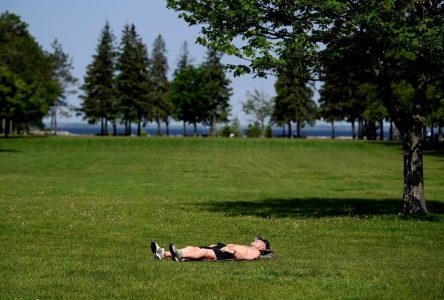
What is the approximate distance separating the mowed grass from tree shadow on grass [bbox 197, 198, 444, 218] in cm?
4

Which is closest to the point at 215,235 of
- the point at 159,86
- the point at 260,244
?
the point at 260,244

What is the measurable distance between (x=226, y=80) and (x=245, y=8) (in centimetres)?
10601

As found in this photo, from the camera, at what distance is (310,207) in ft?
75.2

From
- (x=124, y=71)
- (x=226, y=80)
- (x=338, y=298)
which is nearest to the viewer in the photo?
(x=338, y=298)

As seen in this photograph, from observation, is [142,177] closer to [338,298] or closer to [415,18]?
[415,18]

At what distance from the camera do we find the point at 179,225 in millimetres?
17781

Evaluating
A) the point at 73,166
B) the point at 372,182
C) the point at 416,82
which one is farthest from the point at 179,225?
the point at 73,166

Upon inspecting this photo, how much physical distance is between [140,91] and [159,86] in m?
14.7

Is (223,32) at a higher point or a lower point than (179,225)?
higher

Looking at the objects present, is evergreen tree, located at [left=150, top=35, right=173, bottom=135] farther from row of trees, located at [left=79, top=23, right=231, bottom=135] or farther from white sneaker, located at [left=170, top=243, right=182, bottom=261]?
white sneaker, located at [left=170, top=243, right=182, bottom=261]

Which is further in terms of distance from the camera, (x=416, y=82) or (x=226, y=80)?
(x=226, y=80)

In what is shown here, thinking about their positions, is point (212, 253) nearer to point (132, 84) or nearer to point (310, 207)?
point (310, 207)

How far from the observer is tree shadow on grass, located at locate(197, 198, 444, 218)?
20.9 m

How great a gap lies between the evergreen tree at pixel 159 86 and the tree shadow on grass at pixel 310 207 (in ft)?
306
